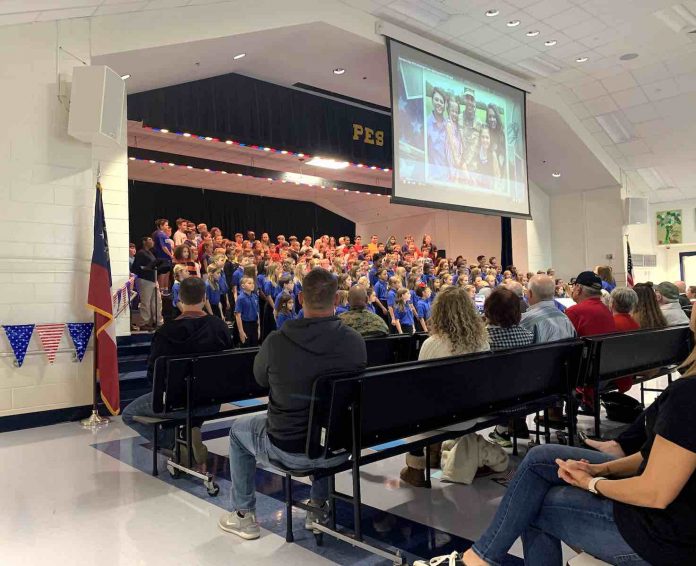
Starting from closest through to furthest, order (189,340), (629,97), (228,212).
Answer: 1. (189,340)
2. (629,97)
3. (228,212)

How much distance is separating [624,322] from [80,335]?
572 cm

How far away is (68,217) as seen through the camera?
6.25 metres

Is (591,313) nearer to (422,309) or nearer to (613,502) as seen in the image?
(613,502)

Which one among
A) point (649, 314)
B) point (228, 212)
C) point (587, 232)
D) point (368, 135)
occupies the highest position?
point (368, 135)

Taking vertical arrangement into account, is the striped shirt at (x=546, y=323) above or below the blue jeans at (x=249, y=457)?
above

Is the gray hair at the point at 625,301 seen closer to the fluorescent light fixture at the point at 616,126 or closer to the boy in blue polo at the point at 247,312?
the boy in blue polo at the point at 247,312

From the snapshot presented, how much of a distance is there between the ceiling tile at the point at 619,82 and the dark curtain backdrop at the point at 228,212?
10678mm

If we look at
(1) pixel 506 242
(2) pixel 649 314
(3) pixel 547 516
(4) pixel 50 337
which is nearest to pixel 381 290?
(2) pixel 649 314

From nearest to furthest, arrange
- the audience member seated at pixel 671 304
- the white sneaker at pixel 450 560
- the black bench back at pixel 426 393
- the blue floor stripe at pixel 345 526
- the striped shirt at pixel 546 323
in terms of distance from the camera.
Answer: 1. the white sneaker at pixel 450 560
2. the black bench back at pixel 426 393
3. the blue floor stripe at pixel 345 526
4. the striped shirt at pixel 546 323
5. the audience member seated at pixel 671 304

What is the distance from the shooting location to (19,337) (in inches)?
225

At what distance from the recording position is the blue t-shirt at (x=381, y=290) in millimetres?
10875

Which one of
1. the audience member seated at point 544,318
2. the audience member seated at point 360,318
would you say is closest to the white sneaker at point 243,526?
the audience member seated at point 360,318

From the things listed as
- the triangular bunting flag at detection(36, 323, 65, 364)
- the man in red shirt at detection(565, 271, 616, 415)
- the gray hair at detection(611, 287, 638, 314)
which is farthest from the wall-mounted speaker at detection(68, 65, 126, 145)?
the gray hair at detection(611, 287, 638, 314)

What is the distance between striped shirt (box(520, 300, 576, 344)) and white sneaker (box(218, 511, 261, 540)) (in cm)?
249
